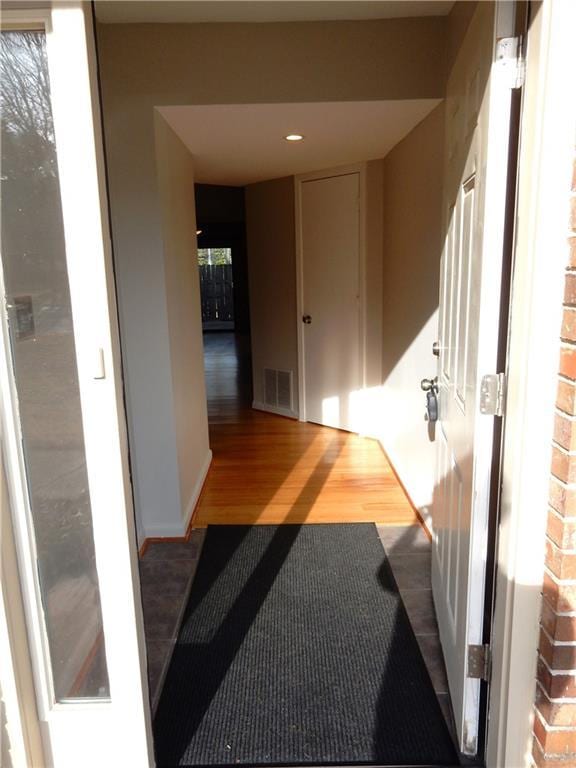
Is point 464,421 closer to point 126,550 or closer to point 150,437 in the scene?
point 126,550

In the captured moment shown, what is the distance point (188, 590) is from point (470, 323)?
173cm

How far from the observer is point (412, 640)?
6.81 feet

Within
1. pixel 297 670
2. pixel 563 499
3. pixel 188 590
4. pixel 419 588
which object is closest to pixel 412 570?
pixel 419 588

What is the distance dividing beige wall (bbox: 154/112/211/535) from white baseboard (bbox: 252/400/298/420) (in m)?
1.60

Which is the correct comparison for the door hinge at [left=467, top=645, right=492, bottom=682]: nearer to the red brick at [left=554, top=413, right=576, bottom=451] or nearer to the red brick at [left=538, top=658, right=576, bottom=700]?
the red brick at [left=538, top=658, right=576, bottom=700]

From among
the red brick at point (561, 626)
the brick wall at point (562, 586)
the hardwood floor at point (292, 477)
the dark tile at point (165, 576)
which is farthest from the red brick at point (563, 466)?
the hardwood floor at point (292, 477)

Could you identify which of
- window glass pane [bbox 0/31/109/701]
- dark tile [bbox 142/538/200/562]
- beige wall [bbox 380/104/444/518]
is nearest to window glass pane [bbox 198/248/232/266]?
beige wall [bbox 380/104/444/518]

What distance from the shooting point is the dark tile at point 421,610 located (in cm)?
215

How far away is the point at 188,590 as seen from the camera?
246cm

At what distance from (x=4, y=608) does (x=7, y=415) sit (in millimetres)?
457

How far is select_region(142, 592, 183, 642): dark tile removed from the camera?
7.07ft

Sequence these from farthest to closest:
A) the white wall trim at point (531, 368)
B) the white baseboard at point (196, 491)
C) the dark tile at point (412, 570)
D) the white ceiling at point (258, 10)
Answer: the white baseboard at point (196, 491) → the dark tile at point (412, 570) → the white ceiling at point (258, 10) → the white wall trim at point (531, 368)

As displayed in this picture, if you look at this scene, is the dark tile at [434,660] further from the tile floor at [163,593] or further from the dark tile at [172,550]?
the dark tile at [172,550]

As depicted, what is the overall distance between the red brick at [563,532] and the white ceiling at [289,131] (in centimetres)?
216
